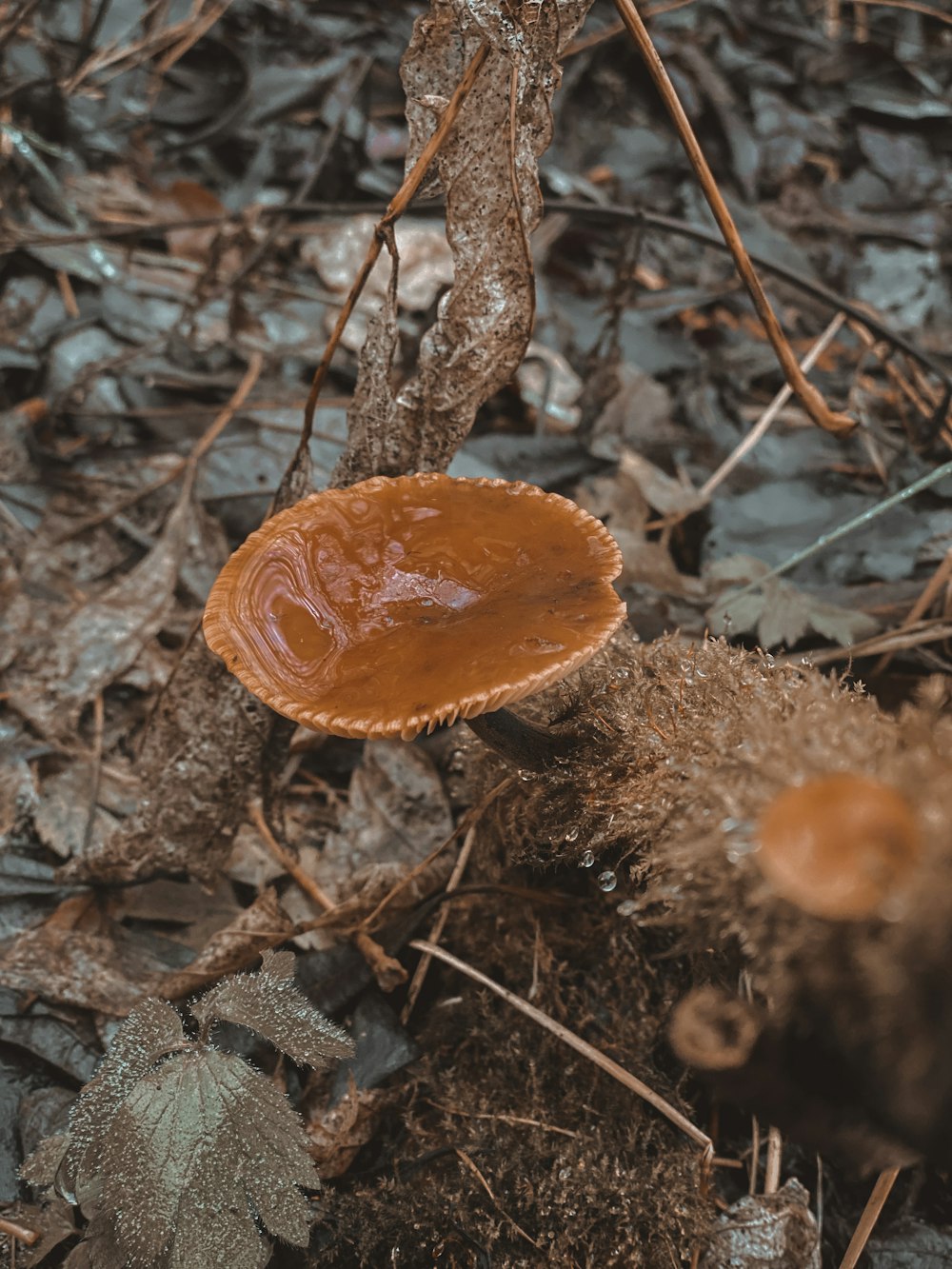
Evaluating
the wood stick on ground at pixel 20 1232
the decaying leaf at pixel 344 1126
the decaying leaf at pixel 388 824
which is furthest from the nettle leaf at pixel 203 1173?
the decaying leaf at pixel 388 824

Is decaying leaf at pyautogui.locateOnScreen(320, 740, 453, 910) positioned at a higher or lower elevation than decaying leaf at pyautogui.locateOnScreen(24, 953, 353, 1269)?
lower

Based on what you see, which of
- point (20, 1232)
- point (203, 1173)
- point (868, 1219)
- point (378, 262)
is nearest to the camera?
point (203, 1173)

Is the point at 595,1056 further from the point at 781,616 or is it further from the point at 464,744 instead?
the point at 781,616

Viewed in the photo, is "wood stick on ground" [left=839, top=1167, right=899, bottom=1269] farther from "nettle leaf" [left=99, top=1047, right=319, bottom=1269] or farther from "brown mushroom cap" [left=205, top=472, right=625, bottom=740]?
"brown mushroom cap" [left=205, top=472, right=625, bottom=740]

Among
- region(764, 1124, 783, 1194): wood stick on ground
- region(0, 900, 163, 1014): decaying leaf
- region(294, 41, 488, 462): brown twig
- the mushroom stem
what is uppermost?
region(294, 41, 488, 462): brown twig

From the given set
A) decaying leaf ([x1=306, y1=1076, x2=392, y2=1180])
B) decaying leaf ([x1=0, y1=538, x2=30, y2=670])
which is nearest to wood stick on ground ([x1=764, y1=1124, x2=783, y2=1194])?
decaying leaf ([x1=306, y1=1076, x2=392, y2=1180])

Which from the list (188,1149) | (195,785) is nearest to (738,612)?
(195,785)
